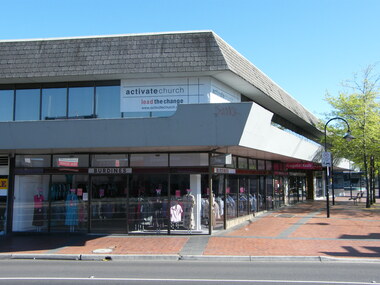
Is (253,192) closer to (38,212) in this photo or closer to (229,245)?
(229,245)

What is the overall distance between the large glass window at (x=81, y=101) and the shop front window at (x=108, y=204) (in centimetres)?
276

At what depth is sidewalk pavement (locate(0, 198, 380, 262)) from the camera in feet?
38.5

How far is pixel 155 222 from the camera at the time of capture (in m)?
16.0

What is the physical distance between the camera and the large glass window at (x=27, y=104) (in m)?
16.5

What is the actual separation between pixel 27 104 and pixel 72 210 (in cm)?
491

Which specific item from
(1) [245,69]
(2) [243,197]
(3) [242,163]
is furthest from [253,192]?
(1) [245,69]

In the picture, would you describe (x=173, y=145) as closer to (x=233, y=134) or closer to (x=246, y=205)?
(x=233, y=134)

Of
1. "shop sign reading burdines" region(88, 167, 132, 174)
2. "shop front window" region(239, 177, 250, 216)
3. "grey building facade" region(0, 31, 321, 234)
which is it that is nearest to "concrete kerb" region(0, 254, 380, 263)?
"grey building facade" region(0, 31, 321, 234)

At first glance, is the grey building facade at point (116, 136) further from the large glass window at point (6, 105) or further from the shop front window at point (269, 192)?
the shop front window at point (269, 192)

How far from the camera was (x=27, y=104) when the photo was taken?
16656mm

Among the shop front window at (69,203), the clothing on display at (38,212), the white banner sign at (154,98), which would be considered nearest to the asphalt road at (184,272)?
the shop front window at (69,203)

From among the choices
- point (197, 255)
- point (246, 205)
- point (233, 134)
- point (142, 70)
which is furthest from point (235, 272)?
point (246, 205)

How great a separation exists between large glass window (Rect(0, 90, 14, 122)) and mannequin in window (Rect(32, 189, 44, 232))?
3.59 metres

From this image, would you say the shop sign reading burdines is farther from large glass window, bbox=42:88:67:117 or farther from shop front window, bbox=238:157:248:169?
shop front window, bbox=238:157:248:169
